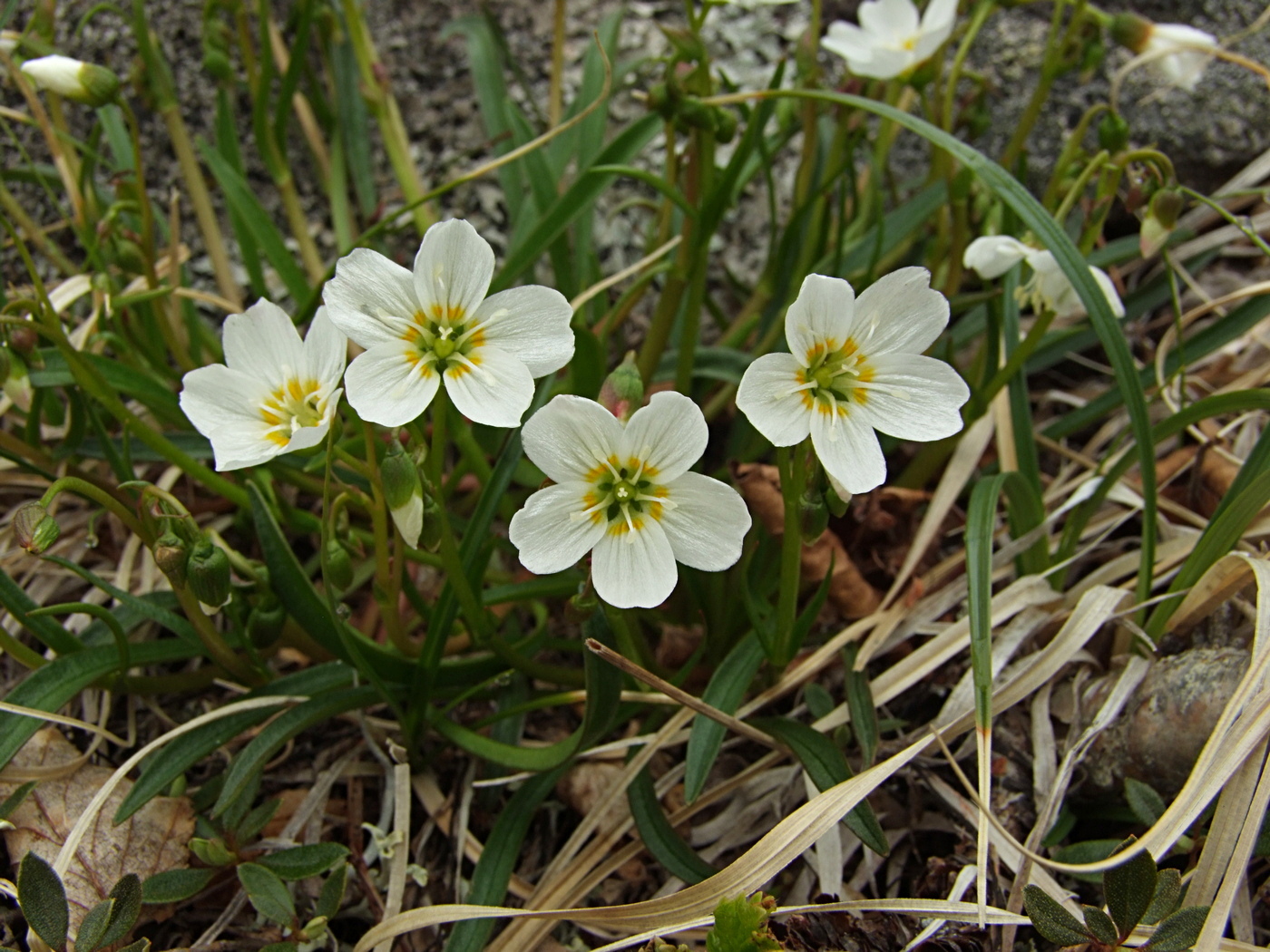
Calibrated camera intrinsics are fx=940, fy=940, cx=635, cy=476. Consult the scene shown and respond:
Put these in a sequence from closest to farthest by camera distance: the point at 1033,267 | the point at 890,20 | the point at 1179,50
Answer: the point at 1033,267 → the point at 1179,50 → the point at 890,20

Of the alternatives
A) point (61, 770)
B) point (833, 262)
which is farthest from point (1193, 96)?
point (61, 770)

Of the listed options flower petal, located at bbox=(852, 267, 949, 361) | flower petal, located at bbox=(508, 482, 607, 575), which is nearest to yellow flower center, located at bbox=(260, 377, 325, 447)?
flower petal, located at bbox=(508, 482, 607, 575)

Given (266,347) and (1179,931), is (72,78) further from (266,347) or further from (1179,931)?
(1179,931)

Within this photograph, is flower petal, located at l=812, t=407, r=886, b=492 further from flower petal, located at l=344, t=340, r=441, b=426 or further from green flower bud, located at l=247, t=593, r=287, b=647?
green flower bud, located at l=247, t=593, r=287, b=647

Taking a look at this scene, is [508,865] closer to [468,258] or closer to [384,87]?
[468,258]

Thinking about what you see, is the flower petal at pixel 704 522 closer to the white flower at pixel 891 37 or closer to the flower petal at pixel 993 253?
the flower petal at pixel 993 253

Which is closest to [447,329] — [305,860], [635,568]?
[635,568]
